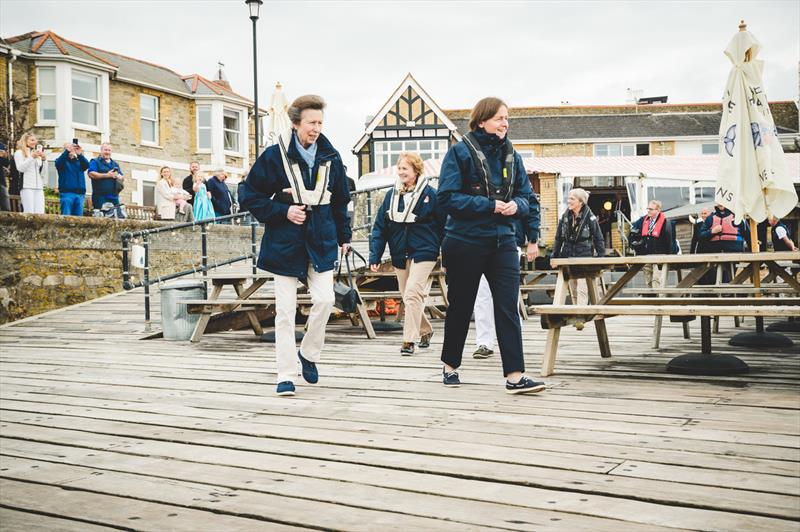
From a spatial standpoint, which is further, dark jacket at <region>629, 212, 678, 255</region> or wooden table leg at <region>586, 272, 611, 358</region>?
dark jacket at <region>629, 212, 678, 255</region>

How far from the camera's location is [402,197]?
7.41 metres

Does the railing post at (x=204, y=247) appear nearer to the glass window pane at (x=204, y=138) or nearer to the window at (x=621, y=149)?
the glass window pane at (x=204, y=138)

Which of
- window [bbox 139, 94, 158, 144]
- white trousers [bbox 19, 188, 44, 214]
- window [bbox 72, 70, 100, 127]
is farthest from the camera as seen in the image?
window [bbox 139, 94, 158, 144]

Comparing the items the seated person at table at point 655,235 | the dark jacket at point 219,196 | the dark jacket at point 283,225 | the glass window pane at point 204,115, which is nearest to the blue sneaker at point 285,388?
the dark jacket at point 283,225

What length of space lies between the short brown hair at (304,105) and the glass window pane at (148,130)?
89.7ft

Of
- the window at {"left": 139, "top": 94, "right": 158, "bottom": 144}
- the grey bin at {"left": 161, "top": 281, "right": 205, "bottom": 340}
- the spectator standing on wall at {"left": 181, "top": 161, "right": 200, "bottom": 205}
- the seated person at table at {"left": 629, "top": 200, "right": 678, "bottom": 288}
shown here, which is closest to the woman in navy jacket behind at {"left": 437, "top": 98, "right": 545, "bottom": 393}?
the grey bin at {"left": 161, "top": 281, "right": 205, "bottom": 340}

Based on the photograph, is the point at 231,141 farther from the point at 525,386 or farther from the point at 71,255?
the point at 525,386

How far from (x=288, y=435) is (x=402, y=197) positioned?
3854 millimetres

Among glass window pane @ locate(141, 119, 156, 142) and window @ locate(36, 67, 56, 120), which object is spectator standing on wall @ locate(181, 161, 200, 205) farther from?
glass window pane @ locate(141, 119, 156, 142)

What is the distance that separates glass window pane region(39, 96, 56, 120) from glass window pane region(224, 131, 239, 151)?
846cm

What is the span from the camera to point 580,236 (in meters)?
10.3

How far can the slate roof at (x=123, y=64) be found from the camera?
90.4 ft

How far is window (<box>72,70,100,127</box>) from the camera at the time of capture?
2783 cm

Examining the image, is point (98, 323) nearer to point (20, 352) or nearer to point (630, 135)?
point (20, 352)
